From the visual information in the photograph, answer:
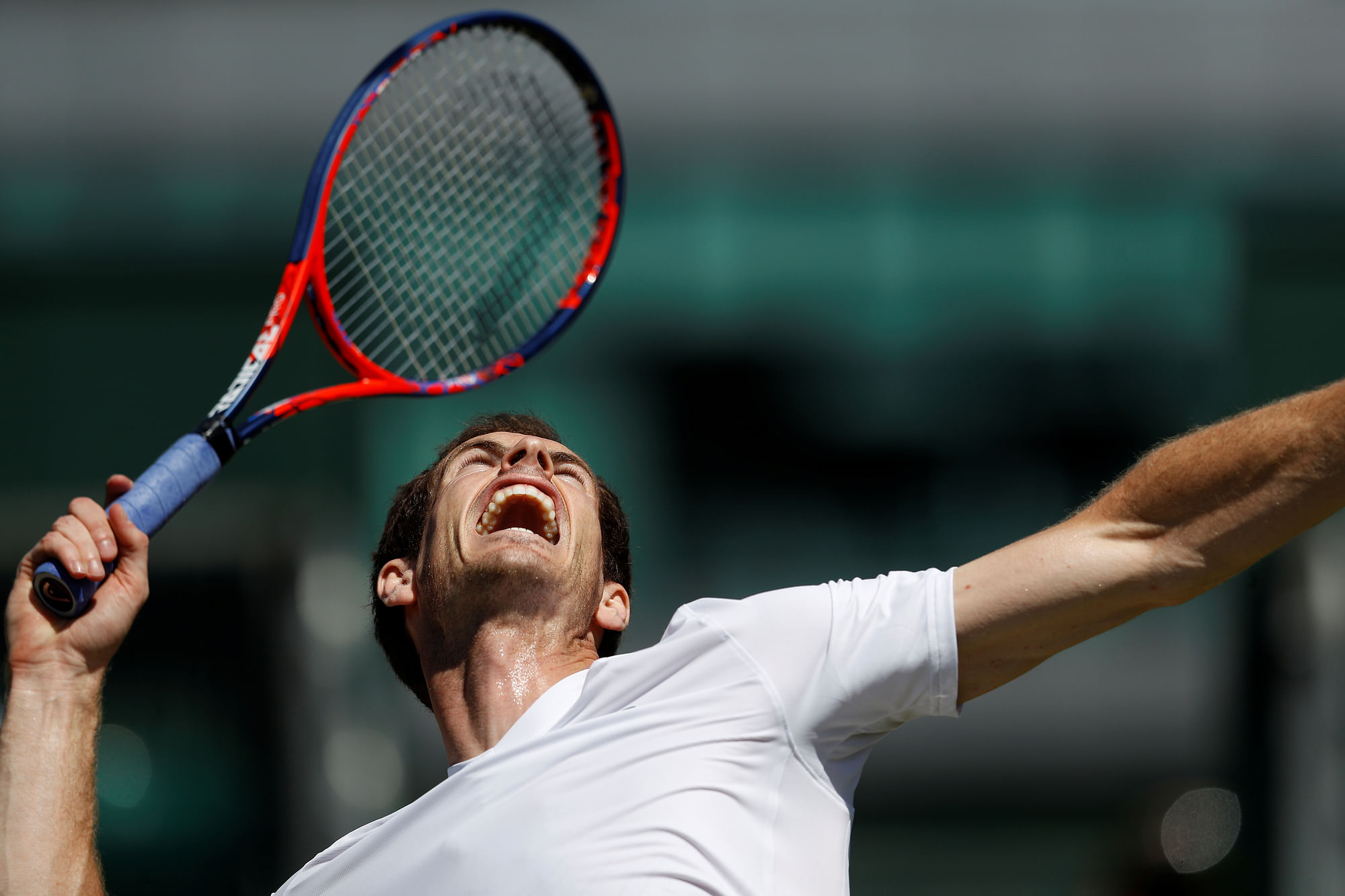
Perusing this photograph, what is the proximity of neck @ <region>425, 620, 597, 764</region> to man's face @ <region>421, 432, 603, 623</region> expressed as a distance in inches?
2.3

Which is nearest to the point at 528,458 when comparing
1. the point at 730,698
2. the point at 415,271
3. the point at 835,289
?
the point at 730,698

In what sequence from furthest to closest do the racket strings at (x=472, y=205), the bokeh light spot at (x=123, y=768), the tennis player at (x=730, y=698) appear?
the bokeh light spot at (x=123, y=768) < the racket strings at (x=472, y=205) < the tennis player at (x=730, y=698)

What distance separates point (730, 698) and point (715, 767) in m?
0.12

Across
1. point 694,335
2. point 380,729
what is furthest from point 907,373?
point 380,729

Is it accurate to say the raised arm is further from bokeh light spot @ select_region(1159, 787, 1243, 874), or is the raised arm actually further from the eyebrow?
bokeh light spot @ select_region(1159, 787, 1243, 874)

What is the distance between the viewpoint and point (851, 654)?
2.25 m

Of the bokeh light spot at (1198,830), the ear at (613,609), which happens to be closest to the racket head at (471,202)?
the ear at (613,609)

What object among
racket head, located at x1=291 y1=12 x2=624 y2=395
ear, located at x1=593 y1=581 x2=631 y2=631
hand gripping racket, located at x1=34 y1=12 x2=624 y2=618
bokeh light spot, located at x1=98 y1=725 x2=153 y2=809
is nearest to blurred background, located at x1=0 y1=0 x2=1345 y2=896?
bokeh light spot, located at x1=98 y1=725 x2=153 y2=809

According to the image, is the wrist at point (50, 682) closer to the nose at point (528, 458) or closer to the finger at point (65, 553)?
the finger at point (65, 553)

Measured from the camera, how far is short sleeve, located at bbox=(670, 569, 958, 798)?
2.22 metres

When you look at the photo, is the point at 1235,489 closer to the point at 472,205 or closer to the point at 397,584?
the point at 397,584

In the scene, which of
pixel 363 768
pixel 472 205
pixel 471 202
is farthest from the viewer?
pixel 363 768

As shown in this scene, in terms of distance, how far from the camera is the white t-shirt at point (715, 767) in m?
2.20

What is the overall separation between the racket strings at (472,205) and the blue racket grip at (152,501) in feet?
3.79
